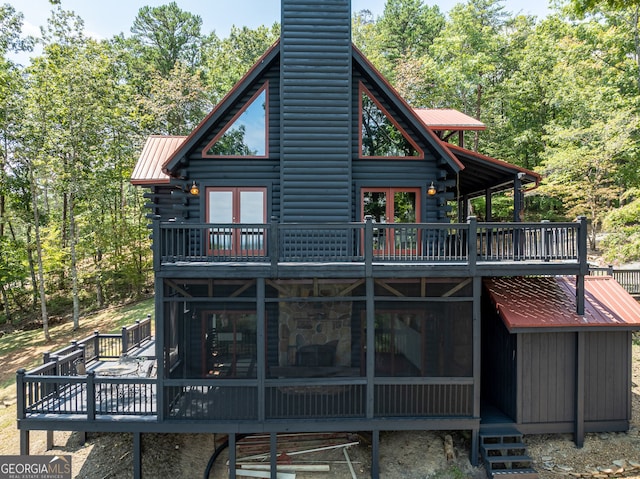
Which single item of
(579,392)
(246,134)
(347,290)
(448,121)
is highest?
(448,121)

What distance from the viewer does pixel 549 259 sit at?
7719 mm

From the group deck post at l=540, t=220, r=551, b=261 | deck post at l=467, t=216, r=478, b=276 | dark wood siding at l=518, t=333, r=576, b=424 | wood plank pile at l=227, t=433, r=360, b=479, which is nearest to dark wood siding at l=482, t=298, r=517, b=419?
dark wood siding at l=518, t=333, r=576, b=424

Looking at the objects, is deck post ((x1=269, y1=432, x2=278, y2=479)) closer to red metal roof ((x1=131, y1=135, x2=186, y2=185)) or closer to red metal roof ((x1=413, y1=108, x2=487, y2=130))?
red metal roof ((x1=131, y1=135, x2=186, y2=185))

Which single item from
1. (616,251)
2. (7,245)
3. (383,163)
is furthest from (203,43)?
(616,251)

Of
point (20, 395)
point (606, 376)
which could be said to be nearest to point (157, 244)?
point (20, 395)

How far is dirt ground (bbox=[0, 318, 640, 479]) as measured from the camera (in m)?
7.61

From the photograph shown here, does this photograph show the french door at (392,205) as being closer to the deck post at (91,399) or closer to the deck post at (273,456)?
the deck post at (273,456)

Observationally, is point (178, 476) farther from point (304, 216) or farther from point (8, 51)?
point (8, 51)

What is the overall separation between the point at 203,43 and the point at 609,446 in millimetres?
40146

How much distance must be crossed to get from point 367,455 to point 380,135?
7850 millimetres

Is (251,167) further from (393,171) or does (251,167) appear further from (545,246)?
(545,246)

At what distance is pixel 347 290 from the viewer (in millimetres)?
7922

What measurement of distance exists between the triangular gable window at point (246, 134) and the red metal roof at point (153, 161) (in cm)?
170

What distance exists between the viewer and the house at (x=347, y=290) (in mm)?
7488
